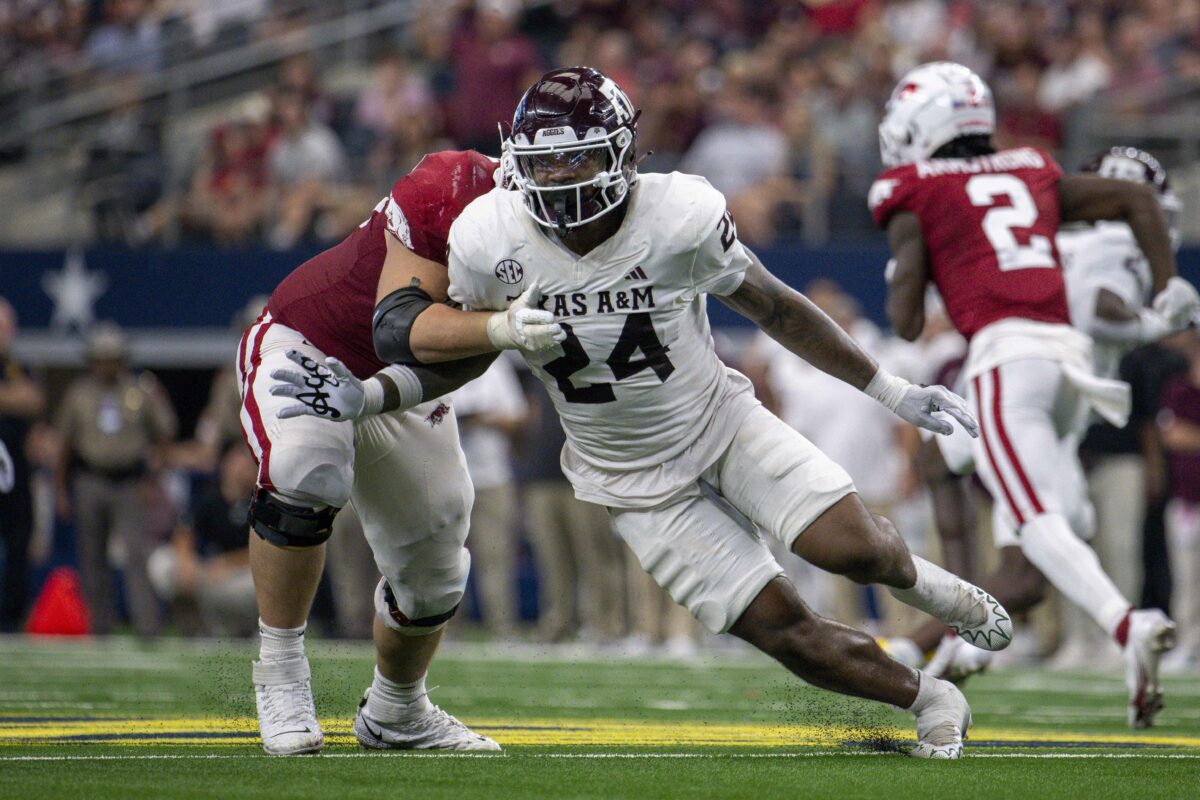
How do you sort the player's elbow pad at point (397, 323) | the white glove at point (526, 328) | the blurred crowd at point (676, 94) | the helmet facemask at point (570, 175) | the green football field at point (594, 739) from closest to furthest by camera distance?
the green football field at point (594, 739)
the white glove at point (526, 328)
the helmet facemask at point (570, 175)
the player's elbow pad at point (397, 323)
the blurred crowd at point (676, 94)

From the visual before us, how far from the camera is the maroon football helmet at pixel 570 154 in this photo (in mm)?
4164

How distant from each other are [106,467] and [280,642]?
707 centimetres

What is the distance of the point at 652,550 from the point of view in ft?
14.4

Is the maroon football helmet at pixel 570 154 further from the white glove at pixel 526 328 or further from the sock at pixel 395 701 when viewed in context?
the sock at pixel 395 701

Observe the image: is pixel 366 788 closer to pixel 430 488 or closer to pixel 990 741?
pixel 430 488

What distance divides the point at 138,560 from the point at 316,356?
7084mm

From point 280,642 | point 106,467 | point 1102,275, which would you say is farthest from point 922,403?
point 106,467

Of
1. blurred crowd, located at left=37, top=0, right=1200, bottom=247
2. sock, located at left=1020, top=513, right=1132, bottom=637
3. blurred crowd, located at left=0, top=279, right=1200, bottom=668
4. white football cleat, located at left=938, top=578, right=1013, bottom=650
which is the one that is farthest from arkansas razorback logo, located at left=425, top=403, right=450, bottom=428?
blurred crowd, located at left=37, top=0, right=1200, bottom=247

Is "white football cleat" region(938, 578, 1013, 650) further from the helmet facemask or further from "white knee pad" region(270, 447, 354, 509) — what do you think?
"white knee pad" region(270, 447, 354, 509)

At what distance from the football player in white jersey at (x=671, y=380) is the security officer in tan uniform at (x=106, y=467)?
295 inches

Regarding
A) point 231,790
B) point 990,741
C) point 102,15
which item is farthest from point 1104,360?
point 102,15

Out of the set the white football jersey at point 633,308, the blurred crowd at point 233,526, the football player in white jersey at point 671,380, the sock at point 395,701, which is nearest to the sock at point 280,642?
the sock at point 395,701

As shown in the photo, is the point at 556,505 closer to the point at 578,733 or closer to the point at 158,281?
the point at 158,281

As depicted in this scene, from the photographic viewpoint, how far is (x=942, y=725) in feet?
14.6
